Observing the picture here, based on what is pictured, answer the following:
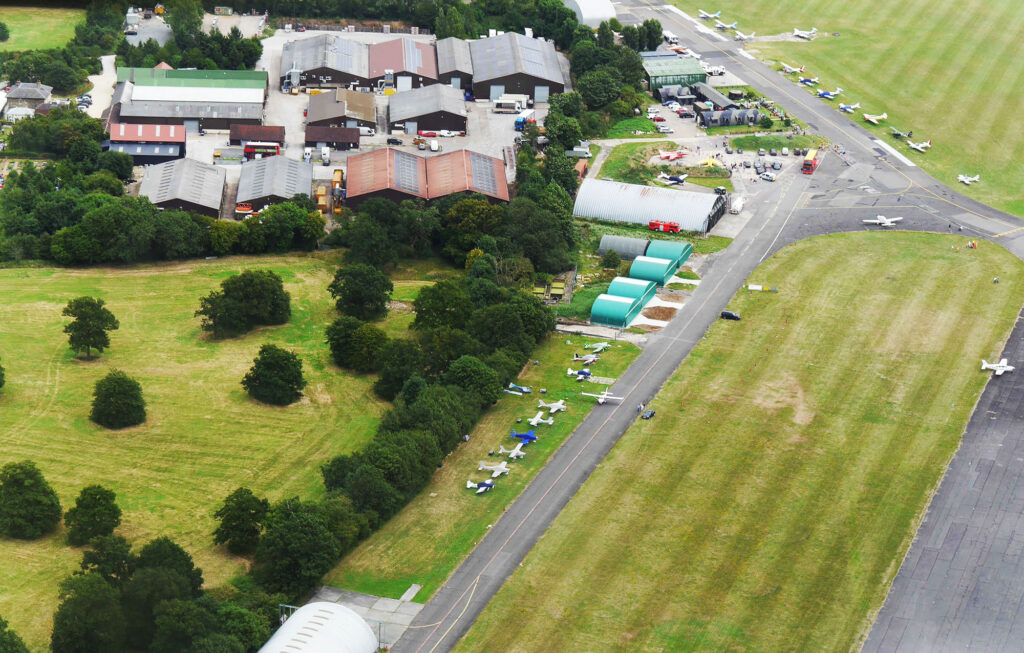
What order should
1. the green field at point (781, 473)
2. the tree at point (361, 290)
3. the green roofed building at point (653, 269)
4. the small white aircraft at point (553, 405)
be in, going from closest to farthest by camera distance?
1. the green field at point (781, 473)
2. the small white aircraft at point (553, 405)
3. the tree at point (361, 290)
4. the green roofed building at point (653, 269)

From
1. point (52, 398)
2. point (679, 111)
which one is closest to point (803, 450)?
point (52, 398)

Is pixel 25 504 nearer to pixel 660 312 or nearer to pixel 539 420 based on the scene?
pixel 539 420

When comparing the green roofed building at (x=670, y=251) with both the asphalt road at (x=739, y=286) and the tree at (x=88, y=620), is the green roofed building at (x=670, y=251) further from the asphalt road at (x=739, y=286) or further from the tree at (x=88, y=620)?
the tree at (x=88, y=620)

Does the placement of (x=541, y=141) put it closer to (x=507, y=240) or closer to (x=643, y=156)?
(x=643, y=156)

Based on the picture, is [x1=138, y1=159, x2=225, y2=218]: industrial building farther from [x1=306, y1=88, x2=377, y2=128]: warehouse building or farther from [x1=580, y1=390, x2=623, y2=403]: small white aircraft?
[x1=580, y1=390, x2=623, y2=403]: small white aircraft

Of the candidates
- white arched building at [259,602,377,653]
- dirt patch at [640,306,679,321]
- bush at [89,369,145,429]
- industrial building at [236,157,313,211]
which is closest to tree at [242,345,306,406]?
bush at [89,369,145,429]

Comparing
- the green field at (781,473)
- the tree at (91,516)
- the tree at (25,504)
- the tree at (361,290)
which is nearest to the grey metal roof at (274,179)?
the tree at (361,290)
